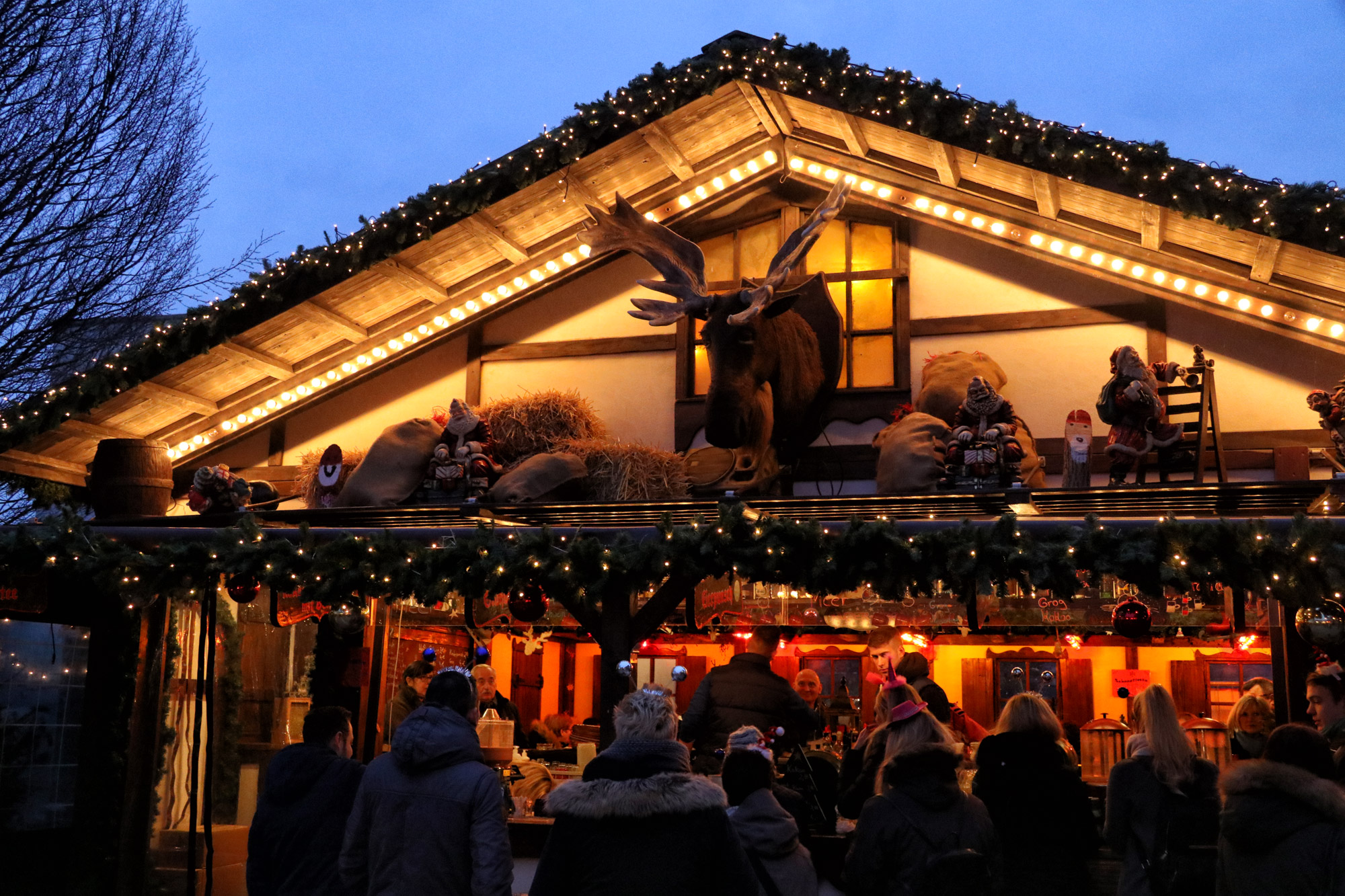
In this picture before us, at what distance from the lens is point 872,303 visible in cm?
997

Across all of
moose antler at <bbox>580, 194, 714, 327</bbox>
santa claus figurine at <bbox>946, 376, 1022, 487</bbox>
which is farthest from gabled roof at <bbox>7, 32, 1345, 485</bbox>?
santa claus figurine at <bbox>946, 376, 1022, 487</bbox>

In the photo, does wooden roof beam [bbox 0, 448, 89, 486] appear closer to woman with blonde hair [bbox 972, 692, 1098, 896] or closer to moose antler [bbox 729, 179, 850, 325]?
moose antler [bbox 729, 179, 850, 325]

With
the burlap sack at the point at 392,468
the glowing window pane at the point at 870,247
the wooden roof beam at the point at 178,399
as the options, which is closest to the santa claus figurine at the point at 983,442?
the glowing window pane at the point at 870,247

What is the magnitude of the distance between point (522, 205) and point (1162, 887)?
22.2ft

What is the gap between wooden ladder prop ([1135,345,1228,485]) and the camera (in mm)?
8156

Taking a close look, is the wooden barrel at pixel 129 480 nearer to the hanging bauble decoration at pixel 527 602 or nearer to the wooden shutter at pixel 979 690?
the hanging bauble decoration at pixel 527 602

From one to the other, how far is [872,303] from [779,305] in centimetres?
143

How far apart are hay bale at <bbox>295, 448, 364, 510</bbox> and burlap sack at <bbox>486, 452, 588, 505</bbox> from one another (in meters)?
1.35

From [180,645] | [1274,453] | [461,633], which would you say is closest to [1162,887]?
[1274,453]

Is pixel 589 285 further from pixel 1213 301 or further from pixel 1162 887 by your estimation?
pixel 1162 887

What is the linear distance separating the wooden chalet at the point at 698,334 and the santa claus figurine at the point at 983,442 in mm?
283

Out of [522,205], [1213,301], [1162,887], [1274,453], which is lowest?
[1162,887]

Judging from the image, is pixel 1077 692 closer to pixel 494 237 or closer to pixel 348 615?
pixel 494 237

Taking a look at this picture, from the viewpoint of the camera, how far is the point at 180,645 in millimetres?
9734
